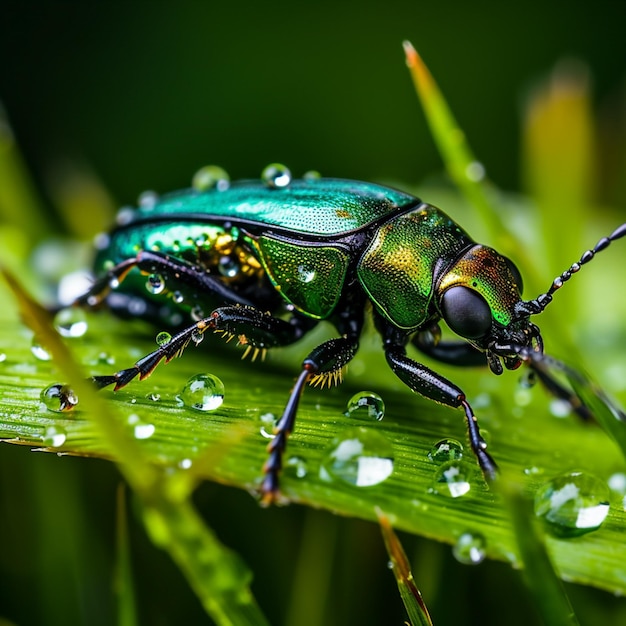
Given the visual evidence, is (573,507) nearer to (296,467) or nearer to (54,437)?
(296,467)

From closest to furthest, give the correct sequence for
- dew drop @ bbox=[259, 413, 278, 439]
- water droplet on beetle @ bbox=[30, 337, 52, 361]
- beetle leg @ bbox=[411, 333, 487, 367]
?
dew drop @ bbox=[259, 413, 278, 439]
water droplet on beetle @ bbox=[30, 337, 52, 361]
beetle leg @ bbox=[411, 333, 487, 367]

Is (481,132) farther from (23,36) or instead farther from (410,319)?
(410,319)

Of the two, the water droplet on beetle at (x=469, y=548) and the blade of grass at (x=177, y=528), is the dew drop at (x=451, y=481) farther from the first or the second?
the blade of grass at (x=177, y=528)

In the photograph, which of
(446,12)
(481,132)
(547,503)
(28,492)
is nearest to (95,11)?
(446,12)

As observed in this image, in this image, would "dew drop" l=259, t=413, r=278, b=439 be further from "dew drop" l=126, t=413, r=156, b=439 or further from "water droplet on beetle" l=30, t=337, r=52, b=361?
"water droplet on beetle" l=30, t=337, r=52, b=361

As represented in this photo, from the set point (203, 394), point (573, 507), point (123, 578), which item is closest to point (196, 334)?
point (203, 394)

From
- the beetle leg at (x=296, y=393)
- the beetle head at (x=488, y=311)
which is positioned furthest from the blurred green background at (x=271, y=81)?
the beetle leg at (x=296, y=393)

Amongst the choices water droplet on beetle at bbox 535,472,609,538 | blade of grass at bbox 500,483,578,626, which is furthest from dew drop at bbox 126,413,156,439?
water droplet on beetle at bbox 535,472,609,538

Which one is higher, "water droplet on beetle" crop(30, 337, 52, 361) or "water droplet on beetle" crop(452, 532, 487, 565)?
"water droplet on beetle" crop(30, 337, 52, 361)
